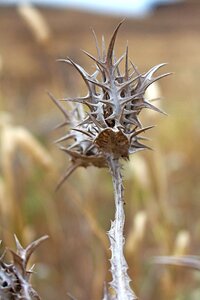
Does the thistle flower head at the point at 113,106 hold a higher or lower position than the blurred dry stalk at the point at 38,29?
lower

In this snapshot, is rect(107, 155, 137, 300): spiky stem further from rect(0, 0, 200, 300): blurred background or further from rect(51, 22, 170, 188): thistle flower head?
rect(0, 0, 200, 300): blurred background

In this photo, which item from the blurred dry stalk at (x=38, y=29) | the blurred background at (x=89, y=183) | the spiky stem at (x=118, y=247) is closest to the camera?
the spiky stem at (x=118, y=247)

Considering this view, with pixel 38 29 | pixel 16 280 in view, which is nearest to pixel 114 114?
pixel 16 280

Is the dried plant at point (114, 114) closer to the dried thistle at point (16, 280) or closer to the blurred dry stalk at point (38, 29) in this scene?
the dried thistle at point (16, 280)

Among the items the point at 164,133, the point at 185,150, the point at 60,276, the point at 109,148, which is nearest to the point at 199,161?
the point at 185,150

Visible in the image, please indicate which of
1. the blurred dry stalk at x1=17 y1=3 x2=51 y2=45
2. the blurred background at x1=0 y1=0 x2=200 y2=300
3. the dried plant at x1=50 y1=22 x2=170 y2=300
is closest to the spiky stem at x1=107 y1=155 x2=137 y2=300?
the dried plant at x1=50 y1=22 x2=170 y2=300

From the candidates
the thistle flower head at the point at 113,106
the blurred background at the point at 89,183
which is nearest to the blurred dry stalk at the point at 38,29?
the blurred background at the point at 89,183
